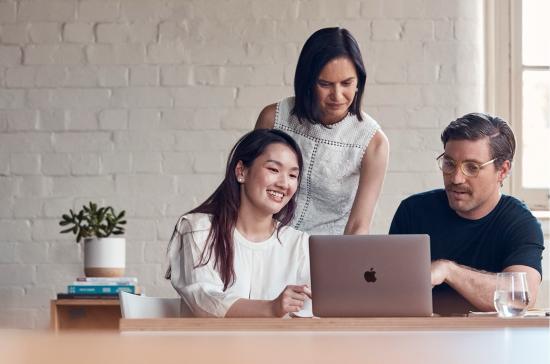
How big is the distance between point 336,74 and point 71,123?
1872 millimetres

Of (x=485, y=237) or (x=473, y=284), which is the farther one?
(x=485, y=237)

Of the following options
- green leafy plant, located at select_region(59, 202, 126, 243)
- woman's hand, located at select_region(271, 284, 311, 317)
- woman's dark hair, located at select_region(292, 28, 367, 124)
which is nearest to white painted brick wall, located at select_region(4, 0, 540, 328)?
green leafy plant, located at select_region(59, 202, 126, 243)

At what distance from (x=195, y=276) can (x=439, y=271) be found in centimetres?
58

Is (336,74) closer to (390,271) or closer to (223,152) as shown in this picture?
(390,271)

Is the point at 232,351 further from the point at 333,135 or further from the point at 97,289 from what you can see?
the point at 97,289

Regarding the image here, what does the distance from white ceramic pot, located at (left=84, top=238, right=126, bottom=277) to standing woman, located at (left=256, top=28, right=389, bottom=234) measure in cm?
A: 108

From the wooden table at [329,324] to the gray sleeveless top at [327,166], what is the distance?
1161 millimetres

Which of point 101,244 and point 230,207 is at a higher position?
point 230,207

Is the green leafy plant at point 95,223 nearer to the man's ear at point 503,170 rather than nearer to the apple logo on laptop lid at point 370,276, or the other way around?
the man's ear at point 503,170

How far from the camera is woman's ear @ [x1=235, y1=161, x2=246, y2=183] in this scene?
8.44ft

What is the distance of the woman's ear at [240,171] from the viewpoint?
8.44ft

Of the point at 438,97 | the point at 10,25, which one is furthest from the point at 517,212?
the point at 10,25

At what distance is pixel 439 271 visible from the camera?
88.4 inches

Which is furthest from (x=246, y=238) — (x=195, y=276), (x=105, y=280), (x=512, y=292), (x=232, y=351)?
(x=232, y=351)
